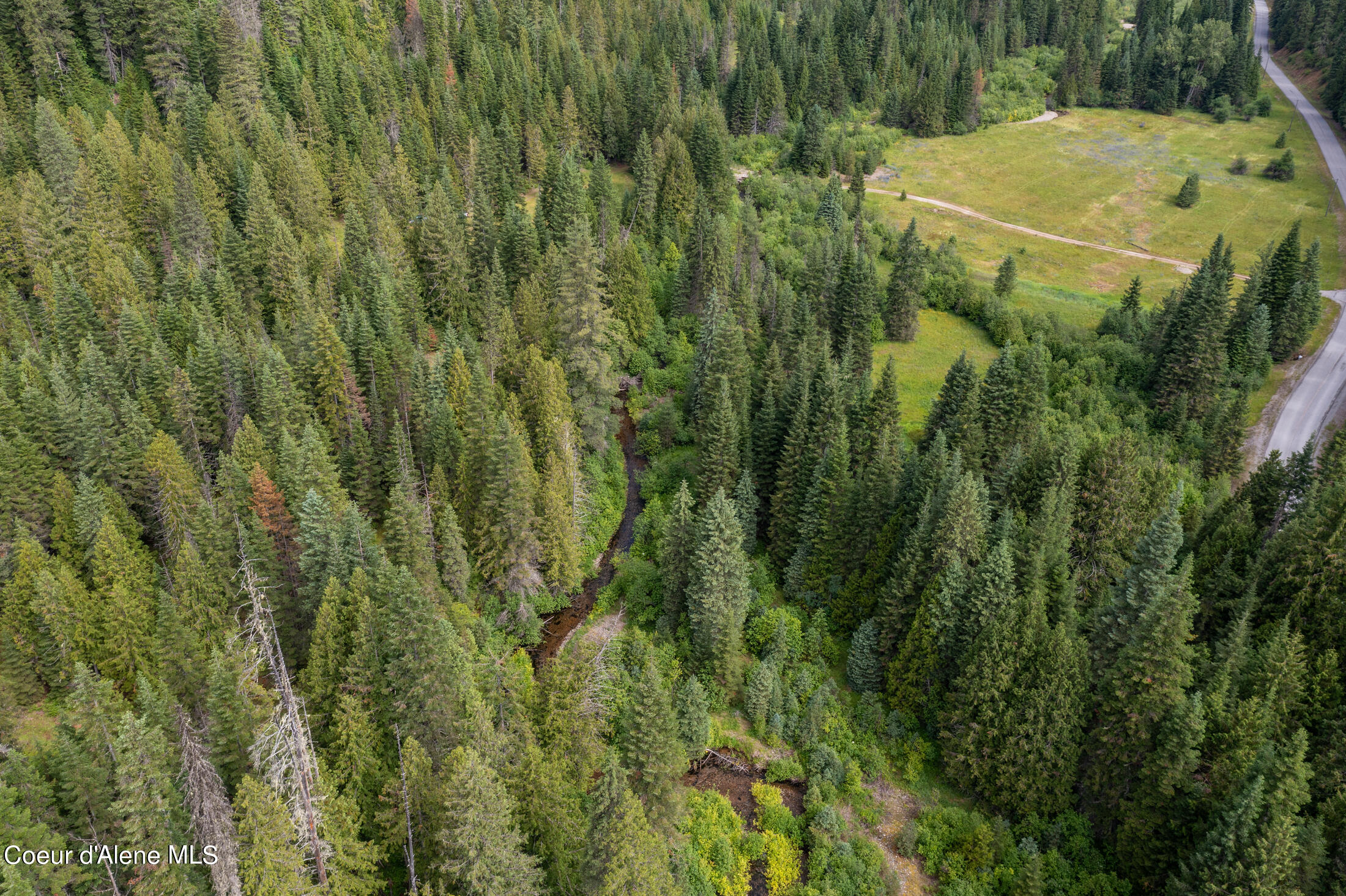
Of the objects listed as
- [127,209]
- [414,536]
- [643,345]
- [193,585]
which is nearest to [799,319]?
[643,345]

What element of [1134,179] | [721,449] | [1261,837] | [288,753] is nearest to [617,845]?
[288,753]

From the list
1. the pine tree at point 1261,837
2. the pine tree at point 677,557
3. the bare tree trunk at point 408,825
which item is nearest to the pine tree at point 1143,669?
the pine tree at point 1261,837

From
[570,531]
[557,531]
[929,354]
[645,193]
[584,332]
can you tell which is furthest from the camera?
[645,193]

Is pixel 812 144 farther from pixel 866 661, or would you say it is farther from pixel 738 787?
pixel 738 787

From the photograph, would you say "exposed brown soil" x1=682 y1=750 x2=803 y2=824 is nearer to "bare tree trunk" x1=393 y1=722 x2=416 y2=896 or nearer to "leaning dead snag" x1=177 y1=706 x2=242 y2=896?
"bare tree trunk" x1=393 y1=722 x2=416 y2=896

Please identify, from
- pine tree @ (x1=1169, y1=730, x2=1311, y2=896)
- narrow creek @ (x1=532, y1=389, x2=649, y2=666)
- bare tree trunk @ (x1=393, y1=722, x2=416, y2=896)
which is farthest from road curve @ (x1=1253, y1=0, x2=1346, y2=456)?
bare tree trunk @ (x1=393, y1=722, x2=416, y2=896)

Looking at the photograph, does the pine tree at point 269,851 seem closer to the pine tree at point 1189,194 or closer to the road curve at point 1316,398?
the road curve at point 1316,398
